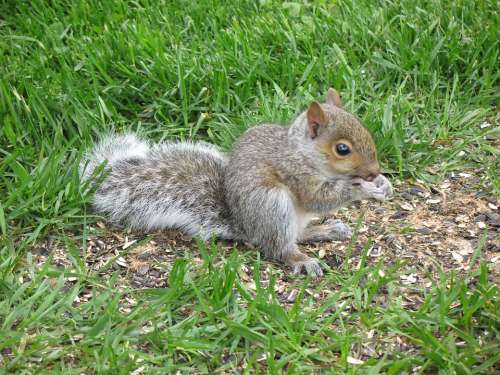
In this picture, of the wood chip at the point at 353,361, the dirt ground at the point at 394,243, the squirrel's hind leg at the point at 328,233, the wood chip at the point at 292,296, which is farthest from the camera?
the squirrel's hind leg at the point at 328,233

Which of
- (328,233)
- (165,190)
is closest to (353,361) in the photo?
(328,233)

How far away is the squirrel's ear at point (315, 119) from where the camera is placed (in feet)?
9.47

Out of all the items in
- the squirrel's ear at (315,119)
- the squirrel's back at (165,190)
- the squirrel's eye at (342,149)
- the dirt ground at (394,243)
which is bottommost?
the dirt ground at (394,243)

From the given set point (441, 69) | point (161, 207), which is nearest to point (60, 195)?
point (161, 207)

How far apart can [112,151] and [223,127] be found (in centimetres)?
60

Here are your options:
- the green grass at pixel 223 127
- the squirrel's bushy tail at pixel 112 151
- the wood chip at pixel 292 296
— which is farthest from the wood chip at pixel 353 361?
the squirrel's bushy tail at pixel 112 151

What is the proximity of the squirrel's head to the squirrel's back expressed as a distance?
0.48 m

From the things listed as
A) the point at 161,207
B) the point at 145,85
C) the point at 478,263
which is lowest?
the point at 478,263

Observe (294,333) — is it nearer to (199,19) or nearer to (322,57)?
(322,57)

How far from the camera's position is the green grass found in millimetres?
2387

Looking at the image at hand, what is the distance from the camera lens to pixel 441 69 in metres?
3.95

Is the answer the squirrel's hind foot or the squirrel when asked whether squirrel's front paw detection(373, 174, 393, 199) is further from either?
the squirrel's hind foot

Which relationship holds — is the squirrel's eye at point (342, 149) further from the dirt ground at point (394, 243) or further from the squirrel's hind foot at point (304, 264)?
the squirrel's hind foot at point (304, 264)

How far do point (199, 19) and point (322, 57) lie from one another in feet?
2.88
